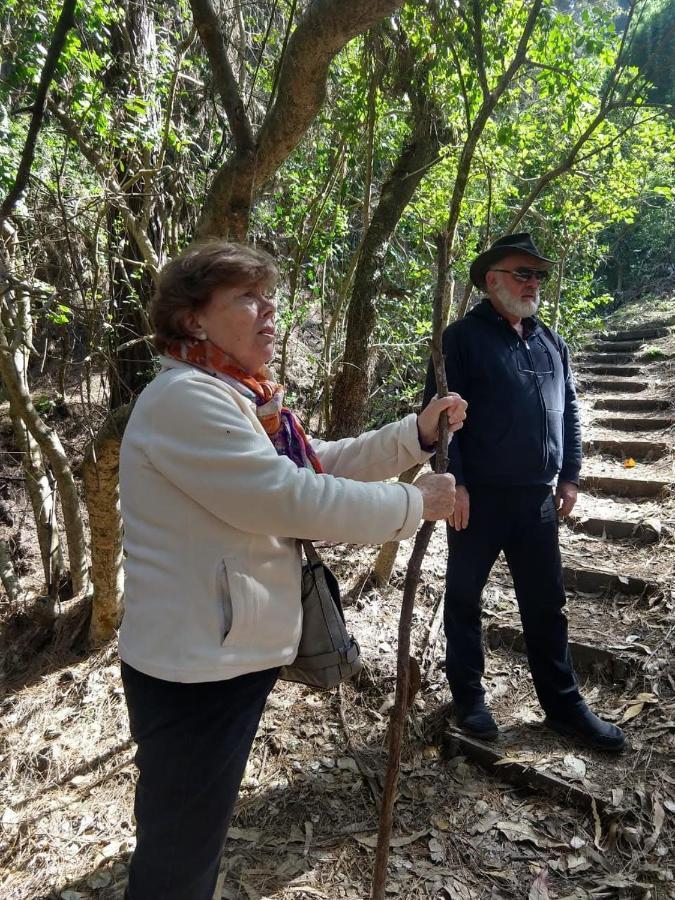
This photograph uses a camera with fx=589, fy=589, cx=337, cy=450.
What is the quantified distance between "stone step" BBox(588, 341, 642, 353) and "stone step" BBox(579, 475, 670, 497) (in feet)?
18.0

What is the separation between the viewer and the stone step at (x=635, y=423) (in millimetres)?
6301

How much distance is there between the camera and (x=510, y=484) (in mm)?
2635

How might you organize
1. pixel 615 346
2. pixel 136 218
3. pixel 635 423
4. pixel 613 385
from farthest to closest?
pixel 615 346, pixel 613 385, pixel 635 423, pixel 136 218

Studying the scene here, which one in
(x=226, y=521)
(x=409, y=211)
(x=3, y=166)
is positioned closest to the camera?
(x=226, y=521)

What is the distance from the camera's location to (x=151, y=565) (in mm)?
1391

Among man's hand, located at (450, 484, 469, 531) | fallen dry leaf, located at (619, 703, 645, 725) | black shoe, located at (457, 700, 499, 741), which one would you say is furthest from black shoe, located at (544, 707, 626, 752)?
man's hand, located at (450, 484, 469, 531)

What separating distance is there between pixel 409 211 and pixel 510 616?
3.93m

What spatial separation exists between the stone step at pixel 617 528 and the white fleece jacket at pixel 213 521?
11.6ft

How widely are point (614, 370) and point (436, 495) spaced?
841cm

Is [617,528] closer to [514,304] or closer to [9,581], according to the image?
[514,304]

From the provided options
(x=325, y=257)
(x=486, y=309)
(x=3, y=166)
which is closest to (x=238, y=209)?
(x=486, y=309)

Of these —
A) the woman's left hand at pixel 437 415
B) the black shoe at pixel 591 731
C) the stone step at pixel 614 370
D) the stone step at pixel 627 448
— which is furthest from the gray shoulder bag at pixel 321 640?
the stone step at pixel 614 370

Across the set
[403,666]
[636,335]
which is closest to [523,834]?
[403,666]

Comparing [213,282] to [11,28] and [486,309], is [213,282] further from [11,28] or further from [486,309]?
[11,28]
